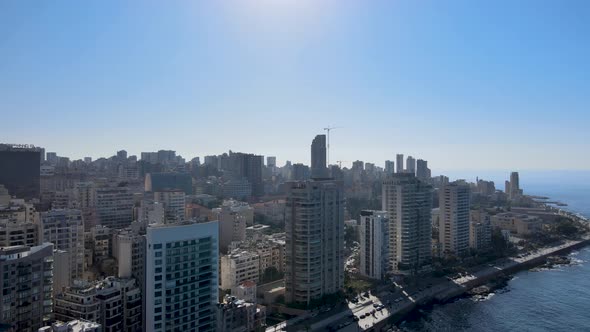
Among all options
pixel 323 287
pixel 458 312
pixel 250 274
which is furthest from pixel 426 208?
pixel 250 274

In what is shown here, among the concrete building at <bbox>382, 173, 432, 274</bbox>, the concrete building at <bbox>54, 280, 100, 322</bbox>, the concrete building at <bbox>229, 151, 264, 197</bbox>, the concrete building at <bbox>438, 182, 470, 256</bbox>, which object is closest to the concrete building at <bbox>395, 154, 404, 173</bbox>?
the concrete building at <bbox>229, 151, 264, 197</bbox>

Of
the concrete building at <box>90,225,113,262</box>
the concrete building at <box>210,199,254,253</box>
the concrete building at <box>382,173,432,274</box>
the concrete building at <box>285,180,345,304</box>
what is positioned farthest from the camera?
the concrete building at <box>210,199,254,253</box>

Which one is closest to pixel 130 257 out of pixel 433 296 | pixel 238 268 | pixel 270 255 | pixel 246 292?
pixel 246 292

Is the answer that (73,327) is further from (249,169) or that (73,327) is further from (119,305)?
(249,169)

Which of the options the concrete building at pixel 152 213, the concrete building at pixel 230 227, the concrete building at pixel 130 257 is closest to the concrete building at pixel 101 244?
the concrete building at pixel 152 213

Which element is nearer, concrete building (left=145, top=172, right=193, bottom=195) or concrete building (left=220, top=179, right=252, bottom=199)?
concrete building (left=145, top=172, right=193, bottom=195)

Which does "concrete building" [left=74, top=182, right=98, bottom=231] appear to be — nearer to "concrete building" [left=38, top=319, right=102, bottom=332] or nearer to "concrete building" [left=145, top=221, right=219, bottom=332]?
"concrete building" [left=145, top=221, right=219, bottom=332]

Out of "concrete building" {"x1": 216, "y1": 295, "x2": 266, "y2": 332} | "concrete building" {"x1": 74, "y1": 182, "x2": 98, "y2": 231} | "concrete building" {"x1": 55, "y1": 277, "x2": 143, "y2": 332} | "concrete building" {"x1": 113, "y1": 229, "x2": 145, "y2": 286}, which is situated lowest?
"concrete building" {"x1": 216, "y1": 295, "x2": 266, "y2": 332}

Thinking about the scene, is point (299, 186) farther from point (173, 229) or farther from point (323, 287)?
point (173, 229)
